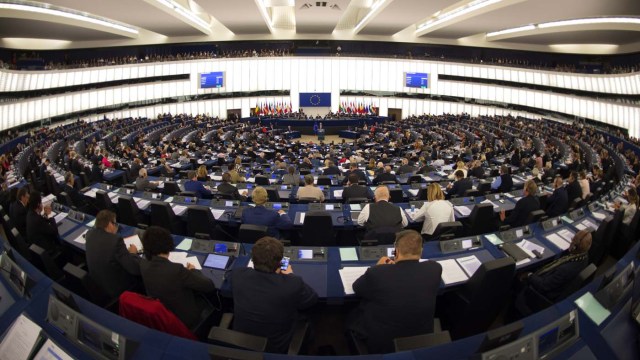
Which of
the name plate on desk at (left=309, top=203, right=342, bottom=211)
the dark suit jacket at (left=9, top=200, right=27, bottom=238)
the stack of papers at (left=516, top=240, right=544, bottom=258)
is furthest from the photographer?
the name plate on desk at (left=309, top=203, right=342, bottom=211)

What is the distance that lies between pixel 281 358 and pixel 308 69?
35651 millimetres

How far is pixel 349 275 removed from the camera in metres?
4.07

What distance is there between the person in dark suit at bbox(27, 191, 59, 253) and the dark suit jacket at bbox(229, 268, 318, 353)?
12.7ft

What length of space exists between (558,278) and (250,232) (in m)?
3.73

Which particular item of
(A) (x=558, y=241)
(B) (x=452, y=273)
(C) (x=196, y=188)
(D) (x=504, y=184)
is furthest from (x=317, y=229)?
(D) (x=504, y=184)

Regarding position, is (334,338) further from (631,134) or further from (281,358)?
(631,134)

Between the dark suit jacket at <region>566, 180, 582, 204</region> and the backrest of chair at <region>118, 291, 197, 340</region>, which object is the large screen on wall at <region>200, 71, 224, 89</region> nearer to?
the dark suit jacket at <region>566, 180, 582, 204</region>

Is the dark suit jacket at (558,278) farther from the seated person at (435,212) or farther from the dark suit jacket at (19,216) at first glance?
the dark suit jacket at (19,216)

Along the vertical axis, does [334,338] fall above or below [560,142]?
below

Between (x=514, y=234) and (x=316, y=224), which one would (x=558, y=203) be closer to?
(x=514, y=234)

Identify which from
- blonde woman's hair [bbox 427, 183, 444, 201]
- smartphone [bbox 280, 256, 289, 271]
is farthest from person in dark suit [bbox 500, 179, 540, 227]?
smartphone [bbox 280, 256, 289, 271]

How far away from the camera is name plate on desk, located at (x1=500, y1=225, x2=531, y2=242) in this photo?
5.01m

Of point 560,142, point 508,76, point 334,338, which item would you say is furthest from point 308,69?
point 334,338

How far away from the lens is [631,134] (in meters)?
22.7
